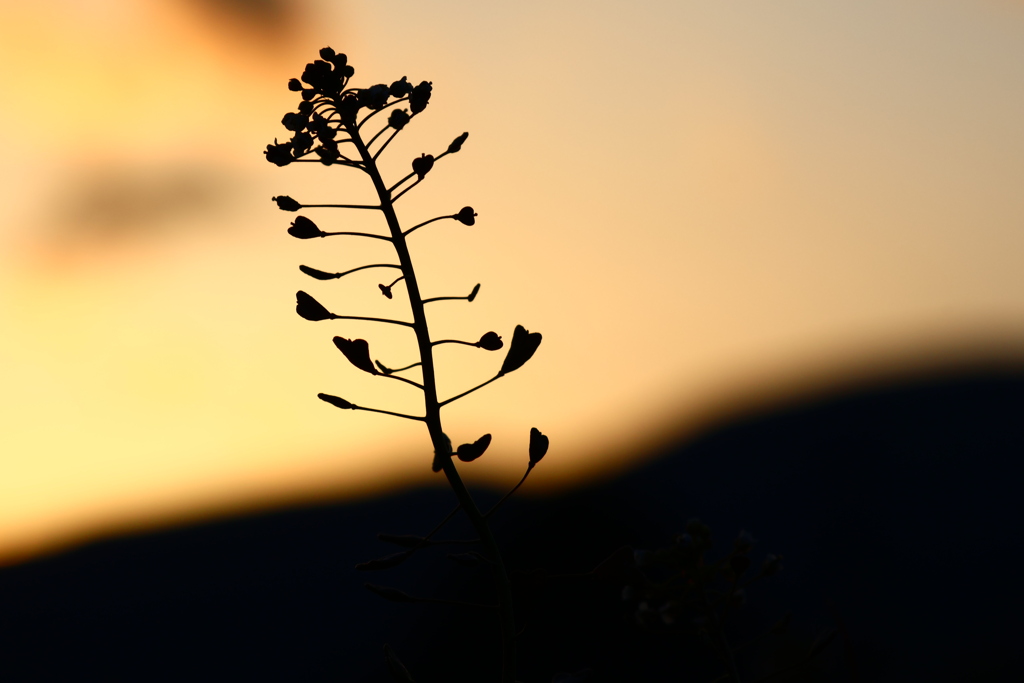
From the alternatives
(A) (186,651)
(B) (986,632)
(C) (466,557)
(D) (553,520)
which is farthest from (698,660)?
(C) (466,557)

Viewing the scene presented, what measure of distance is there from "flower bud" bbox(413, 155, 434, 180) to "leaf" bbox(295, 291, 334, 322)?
468mm

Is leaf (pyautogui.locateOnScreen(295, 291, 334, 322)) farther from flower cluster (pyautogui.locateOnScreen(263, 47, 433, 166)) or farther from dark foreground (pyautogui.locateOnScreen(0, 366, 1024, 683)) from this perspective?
dark foreground (pyautogui.locateOnScreen(0, 366, 1024, 683))

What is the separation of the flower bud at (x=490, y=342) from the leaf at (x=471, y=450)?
257 mm

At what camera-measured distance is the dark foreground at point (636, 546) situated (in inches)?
454

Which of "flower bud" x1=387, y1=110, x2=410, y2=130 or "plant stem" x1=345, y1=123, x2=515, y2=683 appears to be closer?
"plant stem" x1=345, y1=123, x2=515, y2=683

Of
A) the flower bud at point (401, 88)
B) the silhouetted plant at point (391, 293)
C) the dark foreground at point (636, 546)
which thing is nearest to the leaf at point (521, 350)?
the silhouetted plant at point (391, 293)

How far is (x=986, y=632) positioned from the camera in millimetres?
8961

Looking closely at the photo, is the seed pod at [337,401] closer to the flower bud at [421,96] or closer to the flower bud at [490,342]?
the flower bud at [490,342]

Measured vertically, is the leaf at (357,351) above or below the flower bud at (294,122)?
below

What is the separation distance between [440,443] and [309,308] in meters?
0.62

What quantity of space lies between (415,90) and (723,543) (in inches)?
608

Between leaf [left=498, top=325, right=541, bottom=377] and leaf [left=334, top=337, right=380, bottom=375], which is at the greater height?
leaf [left=334, top=337, right=380, bottom=375]

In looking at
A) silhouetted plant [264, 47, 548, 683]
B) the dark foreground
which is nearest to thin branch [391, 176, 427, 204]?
silhouetted plant [264, 47, 548, 683]

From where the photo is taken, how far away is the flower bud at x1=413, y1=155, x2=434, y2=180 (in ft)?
7.15
